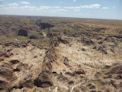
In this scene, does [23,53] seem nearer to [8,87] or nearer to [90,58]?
[90,58]

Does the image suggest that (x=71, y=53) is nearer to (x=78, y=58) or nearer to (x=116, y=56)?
(x=78, y=58)

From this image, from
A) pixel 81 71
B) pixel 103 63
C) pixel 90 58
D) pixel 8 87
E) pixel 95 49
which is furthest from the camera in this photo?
pixel 95 49

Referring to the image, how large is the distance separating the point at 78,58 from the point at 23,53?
1651 centimetres

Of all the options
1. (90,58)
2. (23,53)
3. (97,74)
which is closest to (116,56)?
(90,58)

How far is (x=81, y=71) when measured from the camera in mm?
57375

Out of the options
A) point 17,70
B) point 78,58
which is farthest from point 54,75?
point 78,58

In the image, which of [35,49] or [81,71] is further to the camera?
[35,49]

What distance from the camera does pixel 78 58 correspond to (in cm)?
7019

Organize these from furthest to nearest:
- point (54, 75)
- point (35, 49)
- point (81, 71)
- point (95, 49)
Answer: point (95, 49) < point (35, 49) < point (81, 71) < point (54, 75)

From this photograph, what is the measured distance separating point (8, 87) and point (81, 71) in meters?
17.9

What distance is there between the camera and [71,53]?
75125 millimetres

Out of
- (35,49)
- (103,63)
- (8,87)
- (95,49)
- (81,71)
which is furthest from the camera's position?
(95,49)

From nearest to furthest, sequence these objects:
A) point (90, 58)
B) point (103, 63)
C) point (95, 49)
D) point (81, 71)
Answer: point (81, 71)
point (103, 63)
point (90, 58)
point (95, 49)

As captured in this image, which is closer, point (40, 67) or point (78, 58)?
point (40, 67)
